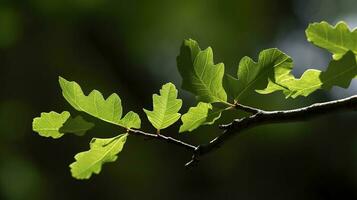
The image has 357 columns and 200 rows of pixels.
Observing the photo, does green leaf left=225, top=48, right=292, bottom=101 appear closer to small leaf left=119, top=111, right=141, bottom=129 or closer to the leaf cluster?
the leaf cluster

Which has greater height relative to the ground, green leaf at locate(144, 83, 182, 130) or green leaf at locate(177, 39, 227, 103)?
green leaf at locate(177, 39, 227, 103)

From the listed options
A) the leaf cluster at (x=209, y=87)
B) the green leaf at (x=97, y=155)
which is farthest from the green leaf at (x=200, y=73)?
the green leaf at (x=97, y=155)

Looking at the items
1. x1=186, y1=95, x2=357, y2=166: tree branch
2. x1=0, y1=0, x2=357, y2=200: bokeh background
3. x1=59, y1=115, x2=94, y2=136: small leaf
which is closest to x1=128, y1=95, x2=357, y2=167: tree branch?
x1=186, y1=95, x2=357, y2=166: tree branch

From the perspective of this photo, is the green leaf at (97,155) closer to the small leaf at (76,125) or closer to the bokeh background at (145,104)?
the small leaf at (76,125)

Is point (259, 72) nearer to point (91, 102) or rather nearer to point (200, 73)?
point (200, 73)

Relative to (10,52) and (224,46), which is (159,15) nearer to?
(224,46)

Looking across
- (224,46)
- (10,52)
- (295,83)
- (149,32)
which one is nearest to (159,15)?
(149,32)
